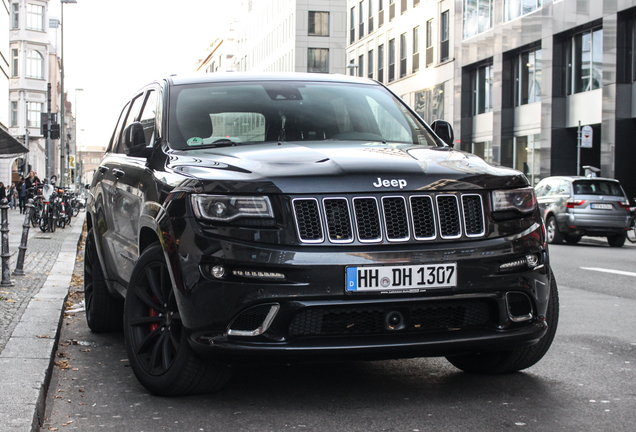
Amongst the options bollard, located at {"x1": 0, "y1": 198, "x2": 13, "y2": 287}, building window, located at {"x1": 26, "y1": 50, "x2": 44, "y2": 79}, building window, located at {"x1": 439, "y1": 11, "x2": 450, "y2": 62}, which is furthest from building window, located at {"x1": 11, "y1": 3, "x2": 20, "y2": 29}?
bollard, located at {"x1": 0, "y1": 198, "x2": 13, "y2": 287}

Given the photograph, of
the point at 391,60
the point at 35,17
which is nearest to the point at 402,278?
the point at 391,60

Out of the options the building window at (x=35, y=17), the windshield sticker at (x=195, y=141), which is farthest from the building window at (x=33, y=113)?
the windshield sticker at (x=195, y=141)

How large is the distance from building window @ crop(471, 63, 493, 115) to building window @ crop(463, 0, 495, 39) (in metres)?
1.69

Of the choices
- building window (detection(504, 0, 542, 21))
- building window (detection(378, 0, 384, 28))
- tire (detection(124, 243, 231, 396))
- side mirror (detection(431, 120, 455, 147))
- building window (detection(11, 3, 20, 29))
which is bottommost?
tire (detection(124, 243, 231, 396))

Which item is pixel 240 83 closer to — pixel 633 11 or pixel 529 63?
pixel 633 11

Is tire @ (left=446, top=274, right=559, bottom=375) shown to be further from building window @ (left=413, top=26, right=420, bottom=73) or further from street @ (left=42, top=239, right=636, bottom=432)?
building window @ (left=413, top=26, right=420, bottom=73)

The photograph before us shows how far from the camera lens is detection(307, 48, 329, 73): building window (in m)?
75.9

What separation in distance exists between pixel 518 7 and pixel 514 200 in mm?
32923

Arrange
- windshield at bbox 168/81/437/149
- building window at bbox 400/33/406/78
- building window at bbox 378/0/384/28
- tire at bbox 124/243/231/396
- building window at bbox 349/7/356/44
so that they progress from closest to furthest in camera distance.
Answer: tire at bbox 124/243/231/396
windshield at bbox 168/81/437/149
building window at bbox 400/33/406/78
building window at bbox 378/0/384/28
building window at bbox 349/7/356/44

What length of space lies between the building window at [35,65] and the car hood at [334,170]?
214ft

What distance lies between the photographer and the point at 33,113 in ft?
217

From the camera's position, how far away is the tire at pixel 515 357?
4.76 meters

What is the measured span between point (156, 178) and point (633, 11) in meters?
Answer: 26.5

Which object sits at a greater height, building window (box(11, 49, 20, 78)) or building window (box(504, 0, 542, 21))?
building window (box(11, 49, 20, 78))
